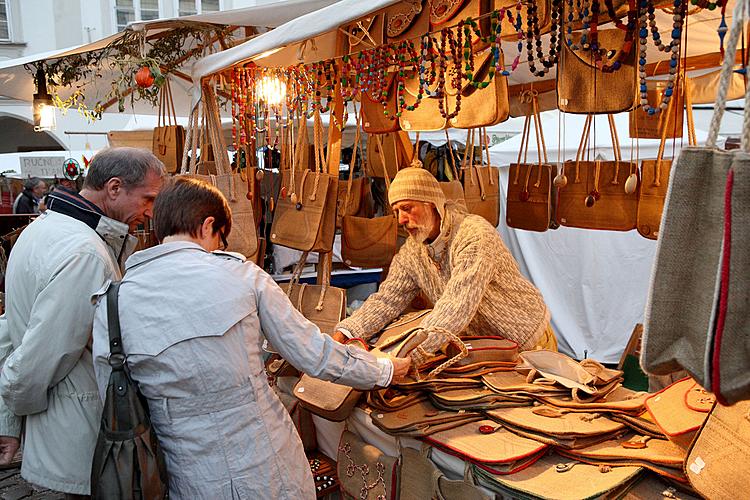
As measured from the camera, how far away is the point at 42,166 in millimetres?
11852

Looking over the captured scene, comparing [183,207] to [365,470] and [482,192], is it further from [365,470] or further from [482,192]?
[482,192]

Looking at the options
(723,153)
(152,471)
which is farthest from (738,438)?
(152,471)

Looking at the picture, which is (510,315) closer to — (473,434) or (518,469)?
(473,434)

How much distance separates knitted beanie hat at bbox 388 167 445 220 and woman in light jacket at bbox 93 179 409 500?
44.7 inches

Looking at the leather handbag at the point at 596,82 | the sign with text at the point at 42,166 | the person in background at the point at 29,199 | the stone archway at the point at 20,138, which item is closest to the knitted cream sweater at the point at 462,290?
the leather handbag at the point at 596,82

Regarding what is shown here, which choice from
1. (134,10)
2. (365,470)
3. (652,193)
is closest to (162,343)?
(365,470)

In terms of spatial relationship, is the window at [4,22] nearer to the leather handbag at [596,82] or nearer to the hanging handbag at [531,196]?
the hanging handbag at [531,196]

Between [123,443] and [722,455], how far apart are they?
1.56 m

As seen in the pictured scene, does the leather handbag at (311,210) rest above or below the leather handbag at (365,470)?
above

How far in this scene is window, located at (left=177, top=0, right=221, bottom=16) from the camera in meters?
15.4

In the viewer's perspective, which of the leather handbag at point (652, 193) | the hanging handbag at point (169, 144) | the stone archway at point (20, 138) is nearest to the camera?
the leather handbag at point (652, 193)

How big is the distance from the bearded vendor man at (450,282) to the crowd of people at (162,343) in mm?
305

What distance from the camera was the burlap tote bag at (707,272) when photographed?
2.97ft

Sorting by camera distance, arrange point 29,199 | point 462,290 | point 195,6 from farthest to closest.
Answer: point 195,6 < point 29,199 < point 462,290
